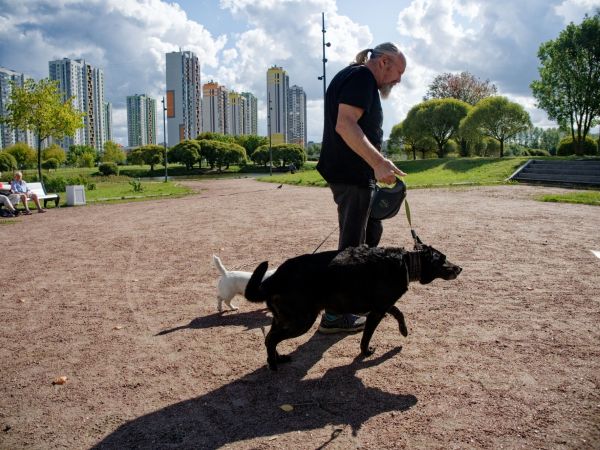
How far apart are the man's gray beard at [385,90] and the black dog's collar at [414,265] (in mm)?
1457

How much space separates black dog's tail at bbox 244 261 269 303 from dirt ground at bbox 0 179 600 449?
0.61 m

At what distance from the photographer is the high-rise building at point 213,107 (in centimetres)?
12975

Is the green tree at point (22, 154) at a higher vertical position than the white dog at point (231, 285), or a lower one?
higher

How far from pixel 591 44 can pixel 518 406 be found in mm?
40370

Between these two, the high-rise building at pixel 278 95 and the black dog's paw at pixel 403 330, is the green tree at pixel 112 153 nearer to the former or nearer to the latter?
the high-rise building at pixel 278 95

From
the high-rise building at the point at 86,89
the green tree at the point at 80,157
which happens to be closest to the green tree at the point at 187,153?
the green tree at the point at 80,157

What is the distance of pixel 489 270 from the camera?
6.72m

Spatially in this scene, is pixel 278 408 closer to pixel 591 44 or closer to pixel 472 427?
pixel 472 427

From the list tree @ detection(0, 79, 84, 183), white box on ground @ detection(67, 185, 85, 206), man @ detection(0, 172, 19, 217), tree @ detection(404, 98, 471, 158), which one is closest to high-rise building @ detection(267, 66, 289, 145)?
tree @ detection(404, 98, 471, 158)

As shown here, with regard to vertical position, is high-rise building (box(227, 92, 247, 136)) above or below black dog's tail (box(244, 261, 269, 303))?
above

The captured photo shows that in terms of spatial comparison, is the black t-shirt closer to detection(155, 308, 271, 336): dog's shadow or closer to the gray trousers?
the gray trousers

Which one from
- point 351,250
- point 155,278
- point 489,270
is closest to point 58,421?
point 351,250

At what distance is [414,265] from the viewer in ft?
13.2

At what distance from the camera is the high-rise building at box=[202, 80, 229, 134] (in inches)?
5108
